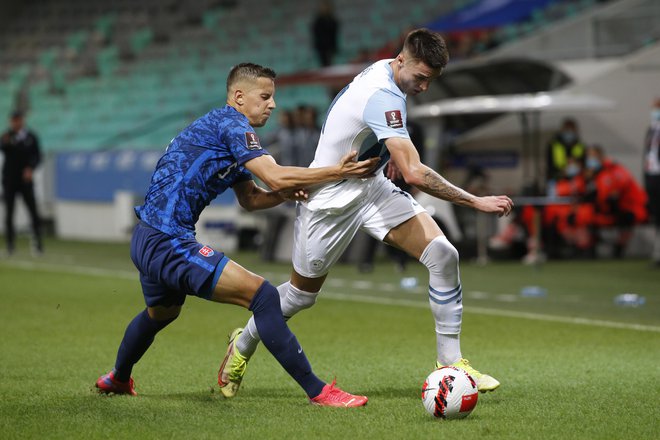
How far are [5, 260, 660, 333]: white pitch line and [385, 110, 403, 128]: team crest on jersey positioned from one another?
15.0ft

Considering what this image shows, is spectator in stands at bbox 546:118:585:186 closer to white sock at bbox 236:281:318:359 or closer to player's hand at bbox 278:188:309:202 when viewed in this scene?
white sock at bbox 236:281:318:359

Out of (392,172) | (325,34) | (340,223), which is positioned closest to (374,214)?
(340,223)

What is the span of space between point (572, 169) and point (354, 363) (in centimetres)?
1104

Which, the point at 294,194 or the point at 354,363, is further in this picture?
the point at 354,363

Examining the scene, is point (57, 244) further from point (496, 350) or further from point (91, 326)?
point (496, 350)

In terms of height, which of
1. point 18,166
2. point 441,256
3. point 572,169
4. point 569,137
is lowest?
point 572,169

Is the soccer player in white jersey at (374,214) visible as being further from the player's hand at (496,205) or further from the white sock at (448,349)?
the player's hand at (496,205)

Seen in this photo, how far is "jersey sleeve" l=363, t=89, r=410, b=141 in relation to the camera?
7012 mm

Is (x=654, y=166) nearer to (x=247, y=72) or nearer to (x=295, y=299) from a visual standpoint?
(x=295, y=299)

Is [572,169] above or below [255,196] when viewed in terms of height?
below

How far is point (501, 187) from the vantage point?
20.4m

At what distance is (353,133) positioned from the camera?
7.34 m

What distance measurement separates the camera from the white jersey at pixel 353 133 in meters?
7.20

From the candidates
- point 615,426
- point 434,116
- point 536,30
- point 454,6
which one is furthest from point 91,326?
point 454,6
